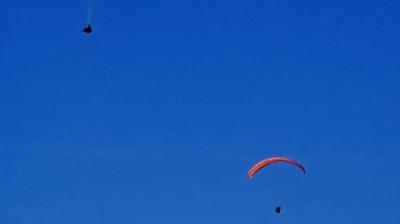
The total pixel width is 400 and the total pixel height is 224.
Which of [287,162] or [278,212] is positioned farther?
[278,212]

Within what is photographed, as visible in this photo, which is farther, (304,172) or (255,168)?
(255,168)

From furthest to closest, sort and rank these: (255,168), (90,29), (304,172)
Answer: (255,168) → (304,172) → (90,29)

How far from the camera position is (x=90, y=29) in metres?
57.0

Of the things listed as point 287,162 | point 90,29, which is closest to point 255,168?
point 287,162

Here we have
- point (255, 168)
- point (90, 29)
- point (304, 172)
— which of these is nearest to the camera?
point (90, 29)

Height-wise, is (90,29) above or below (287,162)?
above

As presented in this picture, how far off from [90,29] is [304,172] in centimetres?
1943

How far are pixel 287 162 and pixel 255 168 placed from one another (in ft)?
13.9

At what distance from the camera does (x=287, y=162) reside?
205ft

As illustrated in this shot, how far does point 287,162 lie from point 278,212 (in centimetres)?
855

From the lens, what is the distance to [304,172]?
200 ft

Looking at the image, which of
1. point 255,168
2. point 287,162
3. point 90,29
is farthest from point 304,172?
point 90,29

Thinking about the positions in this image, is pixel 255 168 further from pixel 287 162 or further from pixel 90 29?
pixel 90 29

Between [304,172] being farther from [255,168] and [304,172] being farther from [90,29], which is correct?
[90,29]
